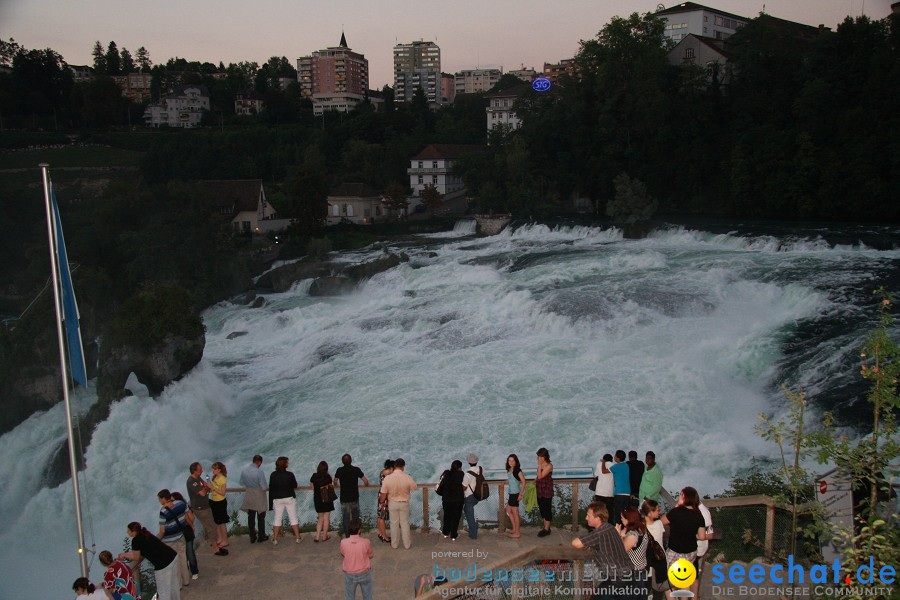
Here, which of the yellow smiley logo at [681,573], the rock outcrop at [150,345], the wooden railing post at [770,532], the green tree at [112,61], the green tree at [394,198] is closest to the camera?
the yellow smiley logo at [681,573]

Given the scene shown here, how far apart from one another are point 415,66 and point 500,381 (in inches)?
7548

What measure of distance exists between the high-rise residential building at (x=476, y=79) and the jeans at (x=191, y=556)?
18904 centimetres

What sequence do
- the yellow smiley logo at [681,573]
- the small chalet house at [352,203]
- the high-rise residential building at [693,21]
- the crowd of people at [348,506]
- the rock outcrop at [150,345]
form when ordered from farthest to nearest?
1. the high-rise residential building at [693,21]
2. the small chalet house at [352,203]
3. the rock outcrop at [150,345]
4. the crowd of people at [348,506]
5. the yellow smiley logo at [681,573]

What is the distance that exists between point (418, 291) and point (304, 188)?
20645 mm

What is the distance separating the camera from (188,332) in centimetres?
2178

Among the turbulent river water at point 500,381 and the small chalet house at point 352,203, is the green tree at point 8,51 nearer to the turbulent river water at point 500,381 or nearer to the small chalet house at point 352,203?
the small chalet house at point 352,203

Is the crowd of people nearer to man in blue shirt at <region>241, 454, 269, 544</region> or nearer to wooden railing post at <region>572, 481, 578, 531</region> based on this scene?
man in blue shirt at <region>241, 454, 269, 544</region>

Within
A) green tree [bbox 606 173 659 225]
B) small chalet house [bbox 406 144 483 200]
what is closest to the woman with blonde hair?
green tree [bbox 606 173 659 225]

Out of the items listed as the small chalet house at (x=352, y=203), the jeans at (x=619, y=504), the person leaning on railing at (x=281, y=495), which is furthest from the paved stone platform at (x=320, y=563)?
the small chalet house at (x=352, y=203)

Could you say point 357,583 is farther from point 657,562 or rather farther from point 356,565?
point 657,562

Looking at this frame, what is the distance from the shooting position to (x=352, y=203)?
58.0 m

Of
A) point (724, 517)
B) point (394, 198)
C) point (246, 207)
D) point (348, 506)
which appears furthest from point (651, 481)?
point (394, 198)

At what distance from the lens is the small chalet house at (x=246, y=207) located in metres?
50.9

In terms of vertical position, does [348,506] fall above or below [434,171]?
below
